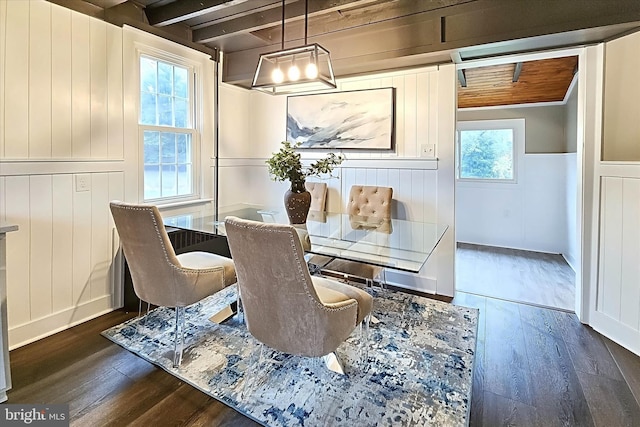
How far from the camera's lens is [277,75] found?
2439 millimetres

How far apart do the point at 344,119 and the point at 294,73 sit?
1502mm

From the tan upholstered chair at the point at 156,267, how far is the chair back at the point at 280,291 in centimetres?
51

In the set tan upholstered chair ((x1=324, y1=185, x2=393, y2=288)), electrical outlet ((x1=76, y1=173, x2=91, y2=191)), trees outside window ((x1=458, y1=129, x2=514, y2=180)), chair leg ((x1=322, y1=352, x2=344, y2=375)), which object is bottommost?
chair leg ((x1=322, y1=352, x2=344, y2=375))

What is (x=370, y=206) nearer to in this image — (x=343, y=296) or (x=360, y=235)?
(x=360, y=235)

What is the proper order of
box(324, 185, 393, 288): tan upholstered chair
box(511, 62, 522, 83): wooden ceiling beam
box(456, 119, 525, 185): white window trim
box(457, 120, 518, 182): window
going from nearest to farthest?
box(324, 185, 393, 288): tan upholstered chair
box(511, 62, 522, 83): wooden ceiling beam
box(456, 119, 525, 185): white window trim
box(457, 120, 518, 182): window

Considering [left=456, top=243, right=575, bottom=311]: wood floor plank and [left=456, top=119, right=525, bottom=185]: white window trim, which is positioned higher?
[left=456, top=119, right=525, bottom=185]: white window trim

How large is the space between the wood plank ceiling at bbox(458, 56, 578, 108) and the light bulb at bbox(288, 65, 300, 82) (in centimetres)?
286

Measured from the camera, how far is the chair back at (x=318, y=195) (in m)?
3.89

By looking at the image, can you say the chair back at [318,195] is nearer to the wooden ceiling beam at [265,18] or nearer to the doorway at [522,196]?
the wooden ceiling beam at [265,18]

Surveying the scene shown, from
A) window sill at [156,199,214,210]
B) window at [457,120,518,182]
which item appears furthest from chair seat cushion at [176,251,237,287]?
window at [457,120,518,182]

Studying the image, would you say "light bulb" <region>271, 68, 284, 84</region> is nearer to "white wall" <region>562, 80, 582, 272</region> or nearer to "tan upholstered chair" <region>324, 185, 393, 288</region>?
"tan upholstered chair" <region>324, 185, 393, 288</region>

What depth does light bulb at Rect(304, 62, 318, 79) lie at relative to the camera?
7.52 feet

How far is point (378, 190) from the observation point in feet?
11.6

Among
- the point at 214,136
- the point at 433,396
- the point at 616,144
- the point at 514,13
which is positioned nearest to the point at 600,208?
the point at 616,144
